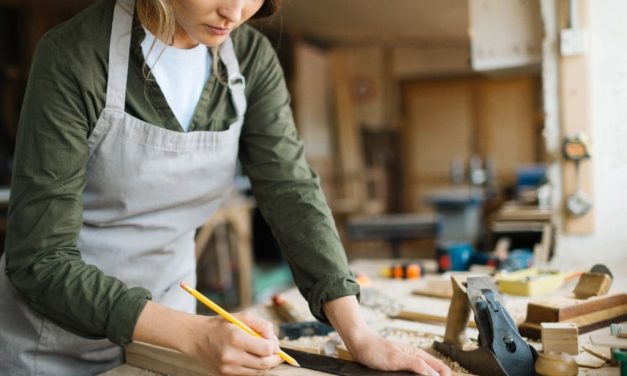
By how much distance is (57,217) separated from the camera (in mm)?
1018

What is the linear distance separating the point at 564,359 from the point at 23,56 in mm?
5477

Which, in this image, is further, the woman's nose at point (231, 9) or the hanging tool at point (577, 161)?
the hanging tool at point (577, 161)

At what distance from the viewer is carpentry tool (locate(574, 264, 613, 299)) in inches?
56.5

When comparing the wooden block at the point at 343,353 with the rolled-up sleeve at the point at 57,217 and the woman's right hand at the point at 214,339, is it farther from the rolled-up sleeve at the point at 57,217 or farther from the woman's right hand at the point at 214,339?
the rolled-up sleeve at the point at 57,217

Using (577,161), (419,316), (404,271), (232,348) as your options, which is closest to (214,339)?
(232,348)

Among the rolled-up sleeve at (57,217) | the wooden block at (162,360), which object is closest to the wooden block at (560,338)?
the wooden block at (162,360)

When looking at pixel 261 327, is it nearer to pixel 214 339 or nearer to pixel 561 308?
pixel 214 339

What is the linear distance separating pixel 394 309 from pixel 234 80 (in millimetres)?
686

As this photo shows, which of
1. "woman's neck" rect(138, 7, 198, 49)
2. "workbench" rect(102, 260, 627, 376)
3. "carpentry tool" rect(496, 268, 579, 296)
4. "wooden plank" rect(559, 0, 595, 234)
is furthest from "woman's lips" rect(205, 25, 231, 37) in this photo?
"wooden plank" rect(559, 0, 595, 234)

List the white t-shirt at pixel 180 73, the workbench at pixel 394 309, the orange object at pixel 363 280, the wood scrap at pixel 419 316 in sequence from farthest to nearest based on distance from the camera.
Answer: the orange object at pixel 363 280
the wood scrap at pixel 419 316
the white t-shirt at pixel 180 73
the workbench at pixel 394 309

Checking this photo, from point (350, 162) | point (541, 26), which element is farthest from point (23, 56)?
point (541, 26)

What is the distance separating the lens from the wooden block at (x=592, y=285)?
4.71ft

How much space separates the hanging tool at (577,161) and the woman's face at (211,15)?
1.18m

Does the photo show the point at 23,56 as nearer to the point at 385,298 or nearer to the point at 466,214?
the point at 466,214
